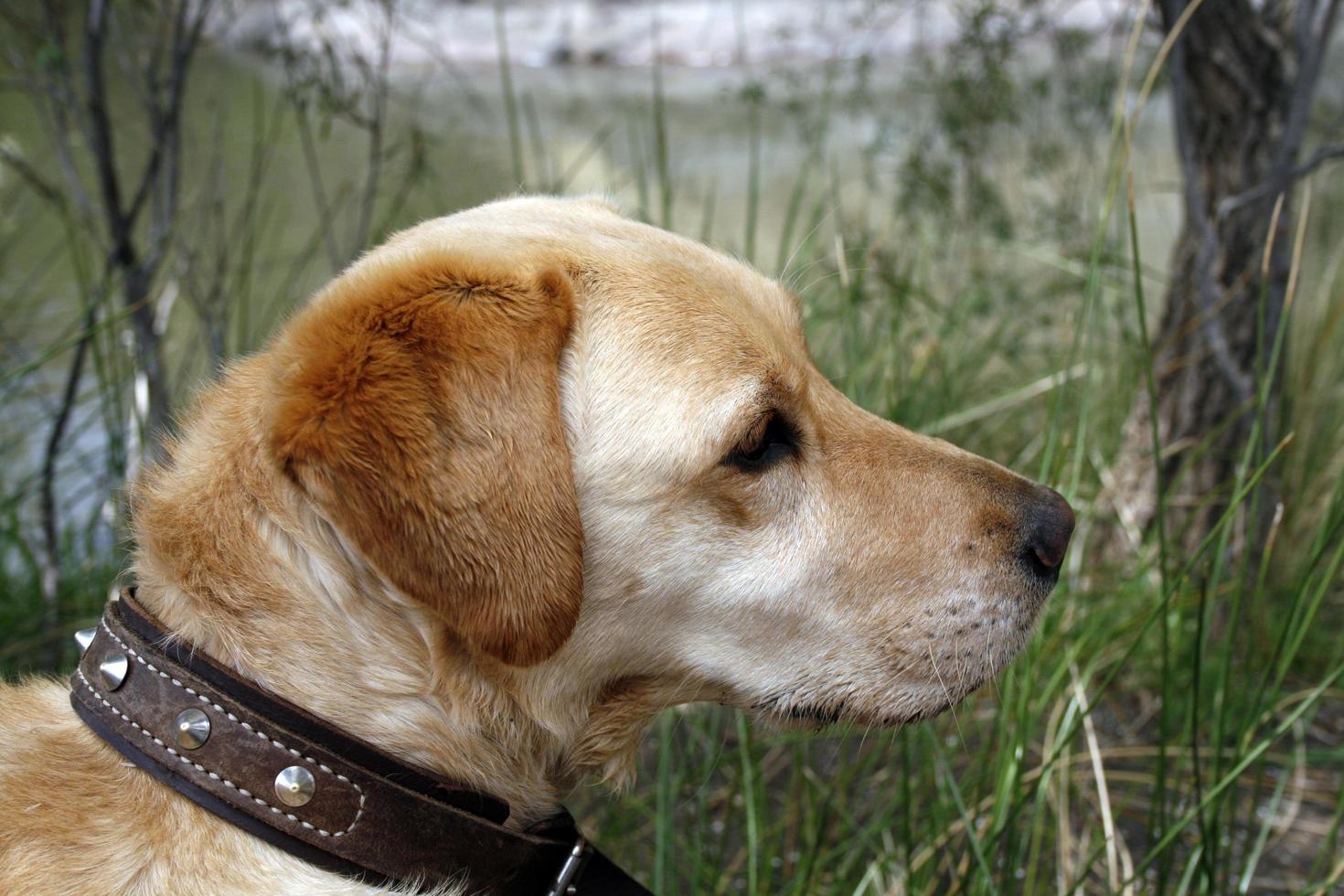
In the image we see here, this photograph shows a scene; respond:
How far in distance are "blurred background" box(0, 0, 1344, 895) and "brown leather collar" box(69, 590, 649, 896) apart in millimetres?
622

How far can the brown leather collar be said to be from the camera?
1.64 metres

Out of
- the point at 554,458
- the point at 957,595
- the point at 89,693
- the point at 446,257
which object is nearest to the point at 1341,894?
the point at 957,595

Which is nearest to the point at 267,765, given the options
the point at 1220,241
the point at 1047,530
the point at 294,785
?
the point at 294,785

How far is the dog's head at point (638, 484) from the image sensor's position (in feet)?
5.51

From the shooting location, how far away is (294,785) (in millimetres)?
1643

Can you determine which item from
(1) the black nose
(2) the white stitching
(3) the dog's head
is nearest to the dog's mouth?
(3) the dog's head

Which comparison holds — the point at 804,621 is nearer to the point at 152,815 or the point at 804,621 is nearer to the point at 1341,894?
the point at 152,815

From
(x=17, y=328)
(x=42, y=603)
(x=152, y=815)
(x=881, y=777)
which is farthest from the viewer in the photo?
(x=17, y=328)

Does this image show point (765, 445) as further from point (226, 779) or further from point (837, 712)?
point (226, 779)

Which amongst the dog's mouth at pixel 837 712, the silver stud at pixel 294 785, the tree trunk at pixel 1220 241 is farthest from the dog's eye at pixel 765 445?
the tree trunk at pixel 1220 241

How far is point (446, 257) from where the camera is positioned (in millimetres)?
1837

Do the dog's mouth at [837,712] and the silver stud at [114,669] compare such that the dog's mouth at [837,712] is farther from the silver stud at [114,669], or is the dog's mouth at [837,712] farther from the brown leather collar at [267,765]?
the silver stud at [114,669]

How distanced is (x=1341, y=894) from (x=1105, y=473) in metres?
1.43

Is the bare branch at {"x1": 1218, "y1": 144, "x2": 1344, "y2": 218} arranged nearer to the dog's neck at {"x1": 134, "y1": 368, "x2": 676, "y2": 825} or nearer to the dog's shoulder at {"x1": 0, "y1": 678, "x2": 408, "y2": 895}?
the dog's neck at {"x1": 134, "y1": 368, "x2": 676, "y2": 825}
